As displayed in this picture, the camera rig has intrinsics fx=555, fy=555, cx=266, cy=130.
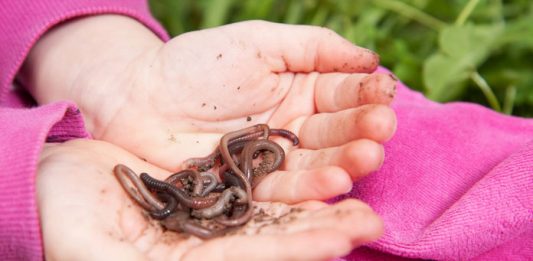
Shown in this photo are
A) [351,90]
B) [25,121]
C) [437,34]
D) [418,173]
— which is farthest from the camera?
[437,34]

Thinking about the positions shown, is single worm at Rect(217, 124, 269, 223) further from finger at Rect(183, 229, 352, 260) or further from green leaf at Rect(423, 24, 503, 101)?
green leaf at Rect(423, 24, 503, 101)

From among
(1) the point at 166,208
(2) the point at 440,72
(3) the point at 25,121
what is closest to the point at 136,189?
(1) the point at 166,208

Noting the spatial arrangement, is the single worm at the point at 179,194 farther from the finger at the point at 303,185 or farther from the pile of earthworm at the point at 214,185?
the finger at the point at 303,185

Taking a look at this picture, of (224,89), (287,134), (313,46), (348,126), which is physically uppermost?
(313,46)

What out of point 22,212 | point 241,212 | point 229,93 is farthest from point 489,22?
point 22,212

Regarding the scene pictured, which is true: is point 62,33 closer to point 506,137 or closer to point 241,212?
point 241,212

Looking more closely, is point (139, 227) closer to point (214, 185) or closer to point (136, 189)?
point (136, 189)

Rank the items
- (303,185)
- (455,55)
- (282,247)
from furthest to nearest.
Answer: (455,55), (303,185), (282,247)
